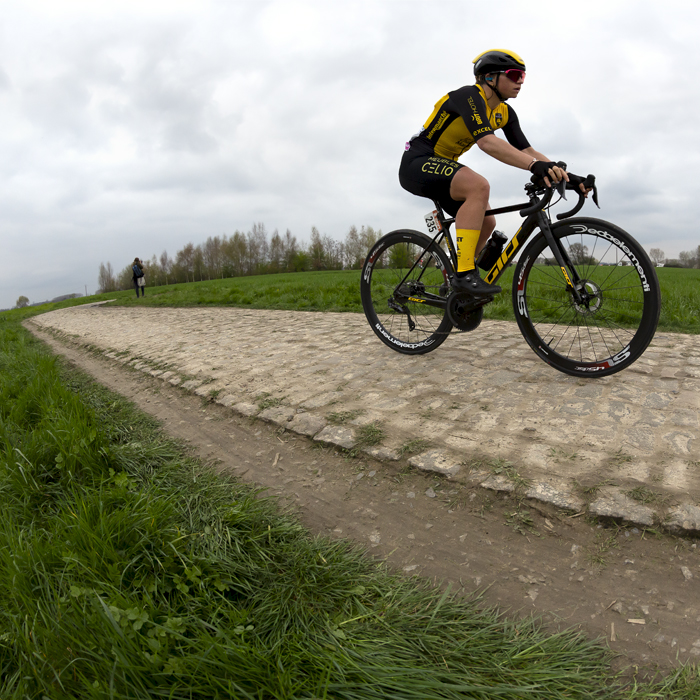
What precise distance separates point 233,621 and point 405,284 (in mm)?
3849

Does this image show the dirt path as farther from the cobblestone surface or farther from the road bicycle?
the road bicycle

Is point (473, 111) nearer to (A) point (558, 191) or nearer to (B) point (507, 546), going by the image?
(A) point (558, 191)

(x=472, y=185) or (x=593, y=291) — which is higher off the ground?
(x=472, y=185)

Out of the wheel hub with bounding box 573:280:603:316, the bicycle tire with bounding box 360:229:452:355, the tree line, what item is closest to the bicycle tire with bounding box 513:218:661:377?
the wheel hub with bounding box 573:280:603:316

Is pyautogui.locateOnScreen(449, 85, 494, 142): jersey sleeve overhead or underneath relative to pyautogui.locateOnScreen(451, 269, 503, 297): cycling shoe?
overhead

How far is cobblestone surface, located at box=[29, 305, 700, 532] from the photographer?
2283mm

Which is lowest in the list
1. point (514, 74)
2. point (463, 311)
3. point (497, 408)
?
point (497, 408)

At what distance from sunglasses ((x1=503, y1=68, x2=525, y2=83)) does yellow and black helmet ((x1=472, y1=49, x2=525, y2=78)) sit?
0.08ft

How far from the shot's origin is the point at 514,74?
370 centimetres

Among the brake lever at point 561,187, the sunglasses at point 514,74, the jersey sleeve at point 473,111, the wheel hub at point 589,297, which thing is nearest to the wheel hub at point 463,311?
the wheel hub at point 589,297

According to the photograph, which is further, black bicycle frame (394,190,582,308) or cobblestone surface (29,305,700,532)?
black bicycle frame (394,190,582,308)

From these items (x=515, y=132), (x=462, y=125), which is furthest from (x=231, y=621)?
(x=515, y=132)

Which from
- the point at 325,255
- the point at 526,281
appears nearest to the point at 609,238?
the point at 526,281

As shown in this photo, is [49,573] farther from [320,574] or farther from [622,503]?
[622,503]
